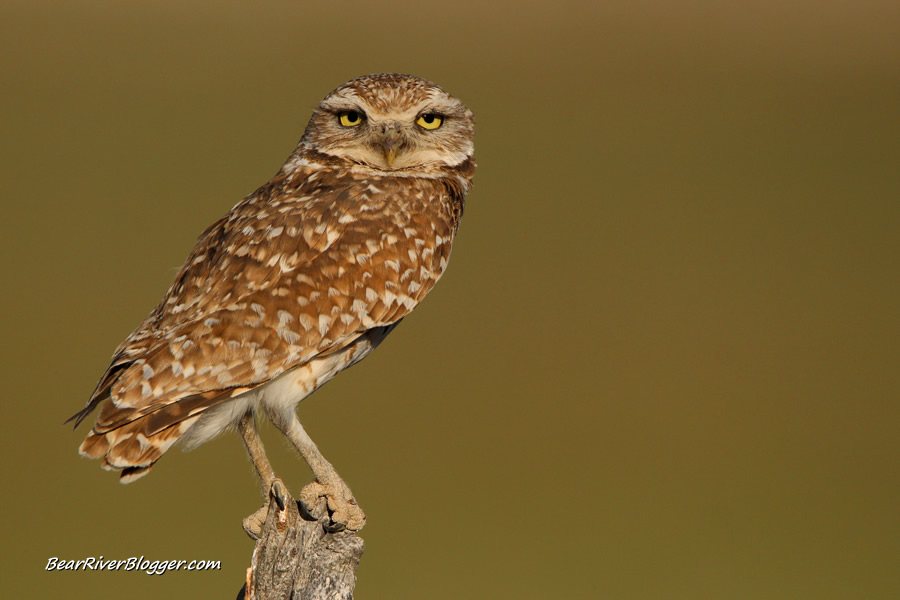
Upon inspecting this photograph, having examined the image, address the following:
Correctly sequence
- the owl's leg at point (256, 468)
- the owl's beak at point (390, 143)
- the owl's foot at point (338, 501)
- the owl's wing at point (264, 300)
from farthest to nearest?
the owl's beak at point (390, 143) → the owl's leg at point (256, 468) → the owl's foot at point (338, 501) → the owl's wing at point (264, 300)

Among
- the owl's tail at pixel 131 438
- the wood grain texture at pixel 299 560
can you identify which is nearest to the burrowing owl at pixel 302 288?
the owl's tail at pixel 131 438

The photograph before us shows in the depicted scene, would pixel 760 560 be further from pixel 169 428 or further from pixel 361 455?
pixel 169 428

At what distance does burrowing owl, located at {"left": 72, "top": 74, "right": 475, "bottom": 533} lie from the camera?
12.7ft

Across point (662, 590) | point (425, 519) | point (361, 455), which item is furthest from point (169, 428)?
point (361, 455)

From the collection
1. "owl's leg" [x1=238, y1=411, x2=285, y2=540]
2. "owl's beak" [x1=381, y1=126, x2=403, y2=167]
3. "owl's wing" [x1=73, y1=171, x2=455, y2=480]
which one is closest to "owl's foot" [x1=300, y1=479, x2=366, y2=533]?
"owl's leg" [x1=238, y1=411, x2=285, y2=540]

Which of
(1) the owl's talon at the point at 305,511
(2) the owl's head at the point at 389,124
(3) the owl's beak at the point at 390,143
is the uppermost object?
(2) the owl's head at the point at 389,124

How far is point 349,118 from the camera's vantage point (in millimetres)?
5031

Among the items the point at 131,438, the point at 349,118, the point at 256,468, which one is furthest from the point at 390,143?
the point at 131,438

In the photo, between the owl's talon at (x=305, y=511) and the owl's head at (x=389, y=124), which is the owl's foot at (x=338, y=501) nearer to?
the owl's talon at (x=305, y=511)

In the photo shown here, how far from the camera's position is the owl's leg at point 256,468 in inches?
171

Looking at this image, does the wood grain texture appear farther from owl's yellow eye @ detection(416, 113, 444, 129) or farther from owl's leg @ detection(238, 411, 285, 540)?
owl's yellow eye @ detection(416, 113, 444, 129)

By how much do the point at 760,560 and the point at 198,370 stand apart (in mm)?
9926

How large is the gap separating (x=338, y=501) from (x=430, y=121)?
193cm

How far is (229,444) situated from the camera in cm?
1518
